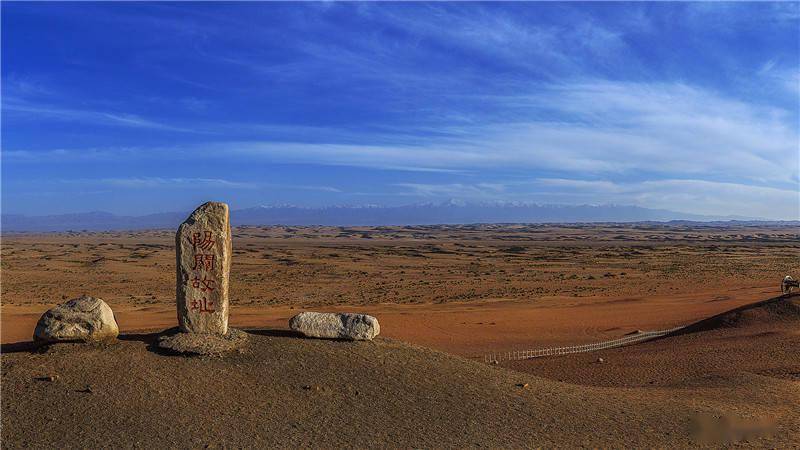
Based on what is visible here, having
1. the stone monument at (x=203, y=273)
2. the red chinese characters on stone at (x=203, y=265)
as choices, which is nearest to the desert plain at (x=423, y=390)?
the stone monument at (x=203, y=273)

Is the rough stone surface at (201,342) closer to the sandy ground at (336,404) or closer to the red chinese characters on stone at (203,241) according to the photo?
the sandy ground at (336,404)

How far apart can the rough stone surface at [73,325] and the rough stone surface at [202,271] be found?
1.70 meters

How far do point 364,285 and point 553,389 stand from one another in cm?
3521

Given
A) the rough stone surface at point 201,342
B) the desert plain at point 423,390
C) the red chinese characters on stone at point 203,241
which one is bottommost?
the desert plain at point 423,390

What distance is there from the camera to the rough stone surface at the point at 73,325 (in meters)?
13.4

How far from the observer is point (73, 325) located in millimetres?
13430

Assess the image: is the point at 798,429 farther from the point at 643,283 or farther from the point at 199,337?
the point at 643,283

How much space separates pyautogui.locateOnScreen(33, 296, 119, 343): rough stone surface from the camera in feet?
43.8

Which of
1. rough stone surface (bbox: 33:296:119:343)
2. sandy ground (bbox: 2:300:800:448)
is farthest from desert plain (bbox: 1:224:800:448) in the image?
rough stone surface (bbox: 33:296:119:343)

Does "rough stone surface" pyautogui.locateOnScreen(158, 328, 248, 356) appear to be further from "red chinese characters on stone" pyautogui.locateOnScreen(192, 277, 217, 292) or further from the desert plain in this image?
"red chinese characters on stone" pyautogui.locateOnScreen(192, 277, 217, 292)

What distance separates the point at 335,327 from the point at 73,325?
5.99 metres

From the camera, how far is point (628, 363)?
19.3 m

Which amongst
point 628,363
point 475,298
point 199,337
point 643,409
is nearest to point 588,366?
point 628,363

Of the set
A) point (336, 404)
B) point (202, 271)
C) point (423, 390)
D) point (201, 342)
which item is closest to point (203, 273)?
point (202, 271)
